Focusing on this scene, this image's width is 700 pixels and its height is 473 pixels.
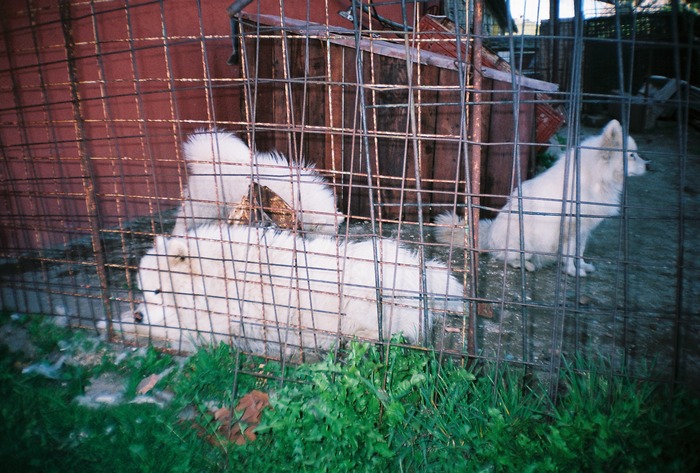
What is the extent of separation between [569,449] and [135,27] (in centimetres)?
590

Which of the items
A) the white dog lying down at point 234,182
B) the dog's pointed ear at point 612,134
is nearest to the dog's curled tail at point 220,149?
the white dog lying down at point 234,182

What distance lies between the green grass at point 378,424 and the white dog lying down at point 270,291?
32 cm

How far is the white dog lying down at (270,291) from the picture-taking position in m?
2.98

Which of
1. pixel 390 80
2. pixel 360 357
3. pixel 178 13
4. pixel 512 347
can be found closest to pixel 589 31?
pixel 390 80

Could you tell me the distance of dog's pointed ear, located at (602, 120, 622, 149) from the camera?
3.84m

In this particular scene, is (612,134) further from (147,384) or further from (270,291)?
(147,384)

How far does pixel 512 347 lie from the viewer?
10.5 ft

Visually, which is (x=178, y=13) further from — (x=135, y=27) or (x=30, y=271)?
(x=30, y=271)

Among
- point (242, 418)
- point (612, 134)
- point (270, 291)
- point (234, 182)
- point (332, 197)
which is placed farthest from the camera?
point (332, 197)

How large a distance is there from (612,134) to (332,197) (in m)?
2.79

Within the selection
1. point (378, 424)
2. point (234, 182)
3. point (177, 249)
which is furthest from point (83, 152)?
point (378, 424)

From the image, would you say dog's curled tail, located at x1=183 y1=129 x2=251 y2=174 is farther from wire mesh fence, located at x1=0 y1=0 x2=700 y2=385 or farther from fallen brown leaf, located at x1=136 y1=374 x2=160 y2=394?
fallen brown leaf, located at x1=136 y1=374 x2=160 y2=394

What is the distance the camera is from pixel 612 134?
12.8 ft

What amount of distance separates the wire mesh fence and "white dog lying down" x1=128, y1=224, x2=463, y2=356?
2cm
